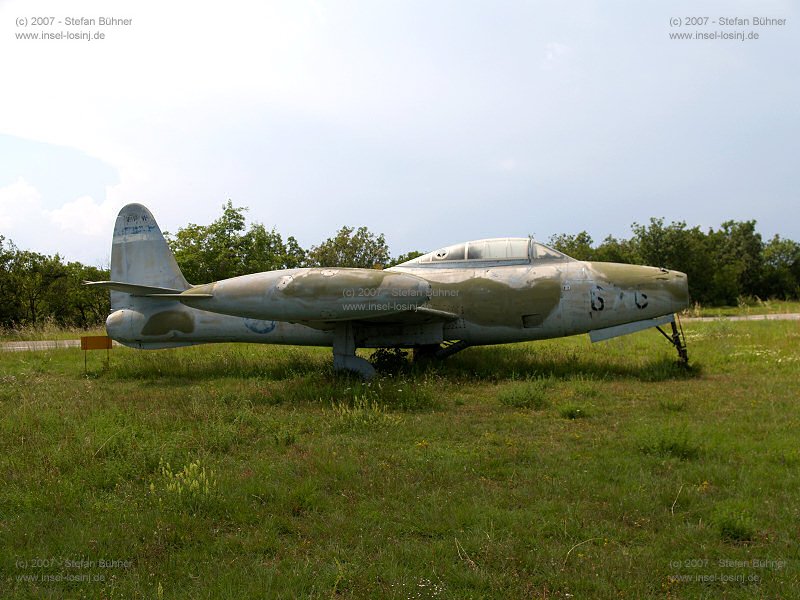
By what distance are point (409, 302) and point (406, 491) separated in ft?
14.1

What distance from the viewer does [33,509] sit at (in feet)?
14.3

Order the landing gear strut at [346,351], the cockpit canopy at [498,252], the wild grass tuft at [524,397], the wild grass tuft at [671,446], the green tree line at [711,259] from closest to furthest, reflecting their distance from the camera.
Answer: the wild grass tuft at [671,446] < the wild grass tuft at [524,397] < the landing gear strut at [346,351] < the cockpit canopy at [498,252] < the green tree line at [711,259]

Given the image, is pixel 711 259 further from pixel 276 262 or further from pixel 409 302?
pixel 409 302

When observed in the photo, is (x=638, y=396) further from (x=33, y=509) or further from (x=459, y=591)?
(x=33, y=509)

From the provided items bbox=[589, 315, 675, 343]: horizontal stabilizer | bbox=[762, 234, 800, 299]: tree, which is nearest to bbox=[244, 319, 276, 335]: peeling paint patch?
bbox=[589, 315, 675, 343]: horizontal stabilizer

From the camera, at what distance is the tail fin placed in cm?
1165

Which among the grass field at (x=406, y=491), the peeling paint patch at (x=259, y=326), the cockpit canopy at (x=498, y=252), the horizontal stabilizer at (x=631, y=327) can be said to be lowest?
the grass field at (x=406, y=491)

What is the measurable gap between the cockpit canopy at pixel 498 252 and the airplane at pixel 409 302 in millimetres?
20

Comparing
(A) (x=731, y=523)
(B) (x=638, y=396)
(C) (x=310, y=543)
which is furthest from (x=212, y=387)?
(A) (x=731, y=523)

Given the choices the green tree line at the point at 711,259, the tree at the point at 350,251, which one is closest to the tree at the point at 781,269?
the green tree line at the point at 711,259

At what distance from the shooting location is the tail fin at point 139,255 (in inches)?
459

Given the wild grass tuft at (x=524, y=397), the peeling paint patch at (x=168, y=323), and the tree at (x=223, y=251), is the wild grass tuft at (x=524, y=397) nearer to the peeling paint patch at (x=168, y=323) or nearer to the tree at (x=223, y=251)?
the peeling paint patch at (x=168, y=323)

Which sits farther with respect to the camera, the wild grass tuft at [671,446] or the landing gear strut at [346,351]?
the landing gear strut at [346,351]

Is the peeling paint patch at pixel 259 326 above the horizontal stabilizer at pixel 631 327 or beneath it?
above
